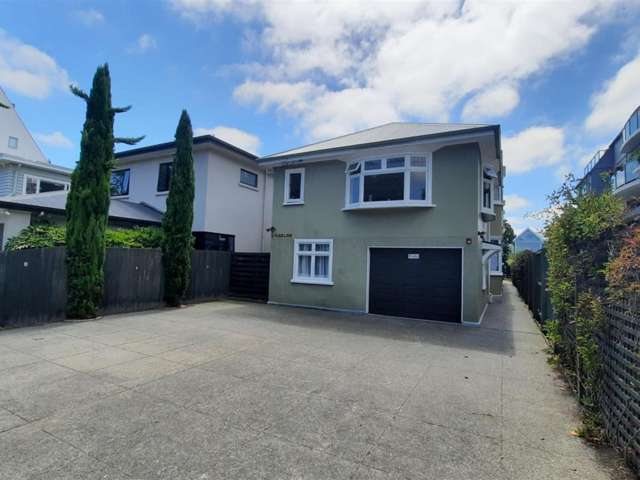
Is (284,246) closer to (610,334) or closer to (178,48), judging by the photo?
(178,48)

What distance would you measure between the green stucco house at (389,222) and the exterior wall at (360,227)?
3cm

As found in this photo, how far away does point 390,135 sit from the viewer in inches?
447

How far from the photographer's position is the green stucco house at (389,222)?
31.7 ft

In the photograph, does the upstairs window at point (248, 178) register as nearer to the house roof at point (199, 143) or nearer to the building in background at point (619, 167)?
the house roof at point (199, 143)

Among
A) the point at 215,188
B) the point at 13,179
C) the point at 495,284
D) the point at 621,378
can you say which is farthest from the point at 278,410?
the point at 13,179

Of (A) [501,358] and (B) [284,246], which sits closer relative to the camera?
(A) [501,358]

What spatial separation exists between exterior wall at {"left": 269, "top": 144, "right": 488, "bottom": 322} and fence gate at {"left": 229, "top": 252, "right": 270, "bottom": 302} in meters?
0.60

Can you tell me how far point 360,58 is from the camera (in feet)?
33.8

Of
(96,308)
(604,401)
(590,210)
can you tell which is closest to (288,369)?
(604,401)

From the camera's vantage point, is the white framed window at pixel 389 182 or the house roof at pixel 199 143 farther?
the house roof at pixel 199 143

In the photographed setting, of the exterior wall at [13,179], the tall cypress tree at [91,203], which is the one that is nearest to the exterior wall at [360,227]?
the tall cypress tree at [91,203]

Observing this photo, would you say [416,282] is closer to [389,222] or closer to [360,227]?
[389,222]

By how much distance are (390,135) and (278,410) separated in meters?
9.76

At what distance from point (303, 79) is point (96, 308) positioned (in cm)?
961
